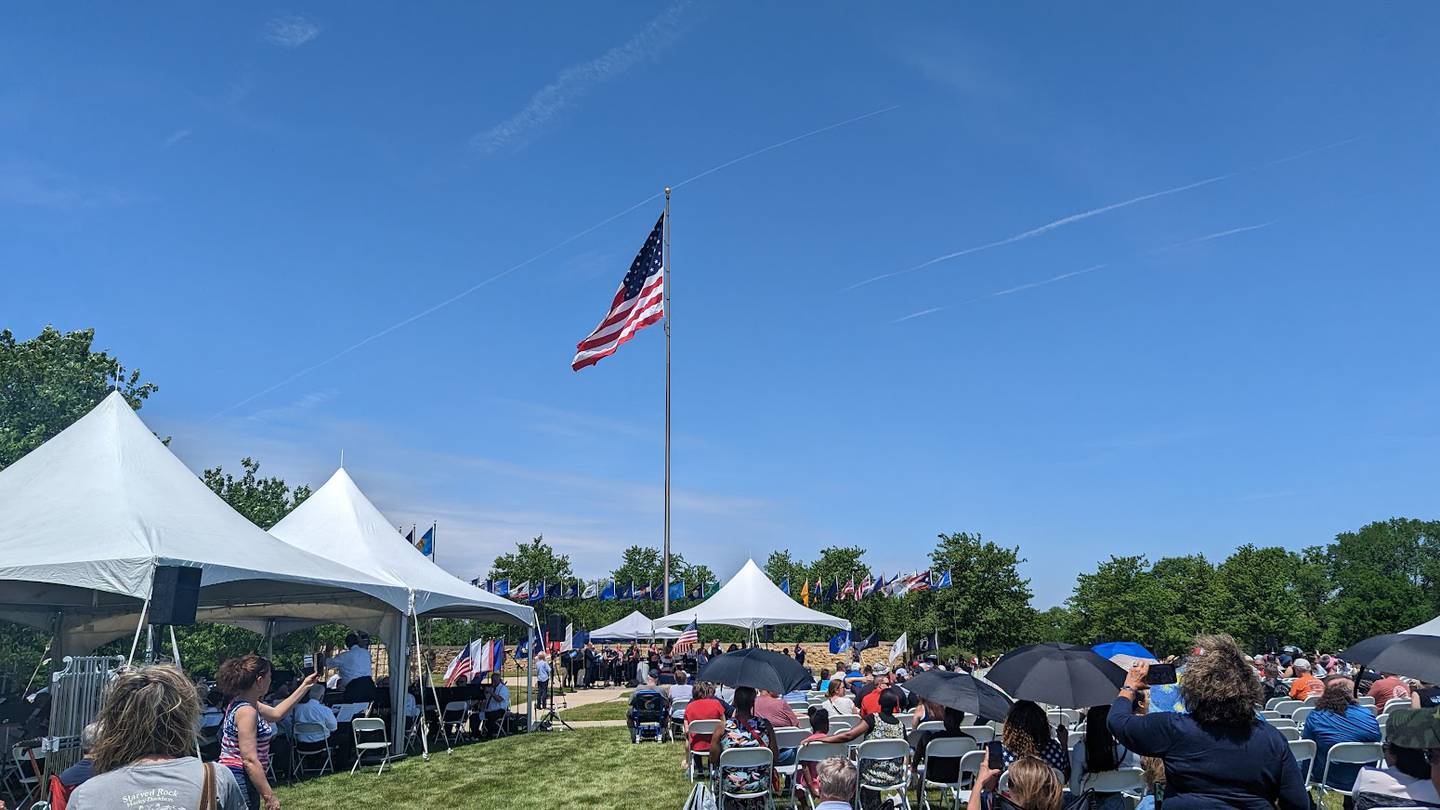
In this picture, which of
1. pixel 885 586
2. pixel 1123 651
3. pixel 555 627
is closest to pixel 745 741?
pixel 1123 651

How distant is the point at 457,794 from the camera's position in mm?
11086

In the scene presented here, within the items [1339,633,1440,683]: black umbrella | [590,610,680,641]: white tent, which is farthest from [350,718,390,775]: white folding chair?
[590,610,680,641]: white tent

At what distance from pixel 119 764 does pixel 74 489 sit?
9553mm

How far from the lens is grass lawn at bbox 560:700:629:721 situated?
2062cm

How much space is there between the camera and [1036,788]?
14.1 ft

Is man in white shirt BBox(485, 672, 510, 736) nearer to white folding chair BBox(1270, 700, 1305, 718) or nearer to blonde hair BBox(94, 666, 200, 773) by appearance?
white folding chair BBox(1270, 700, 1305, 718)

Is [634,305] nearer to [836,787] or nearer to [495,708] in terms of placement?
[495,708]

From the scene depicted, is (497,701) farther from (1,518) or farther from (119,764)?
(119,764)

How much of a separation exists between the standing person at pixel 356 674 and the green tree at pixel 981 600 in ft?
101

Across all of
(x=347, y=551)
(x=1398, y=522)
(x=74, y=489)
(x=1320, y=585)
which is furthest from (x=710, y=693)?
(x=1398, y=522)

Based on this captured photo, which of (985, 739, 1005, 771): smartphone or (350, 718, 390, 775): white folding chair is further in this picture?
(350, 718, 390, 775): white folding chair

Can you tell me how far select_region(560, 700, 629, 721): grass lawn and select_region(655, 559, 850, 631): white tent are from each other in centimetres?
240

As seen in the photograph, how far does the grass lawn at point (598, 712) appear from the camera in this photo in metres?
20.6

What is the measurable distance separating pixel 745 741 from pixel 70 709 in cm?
565
